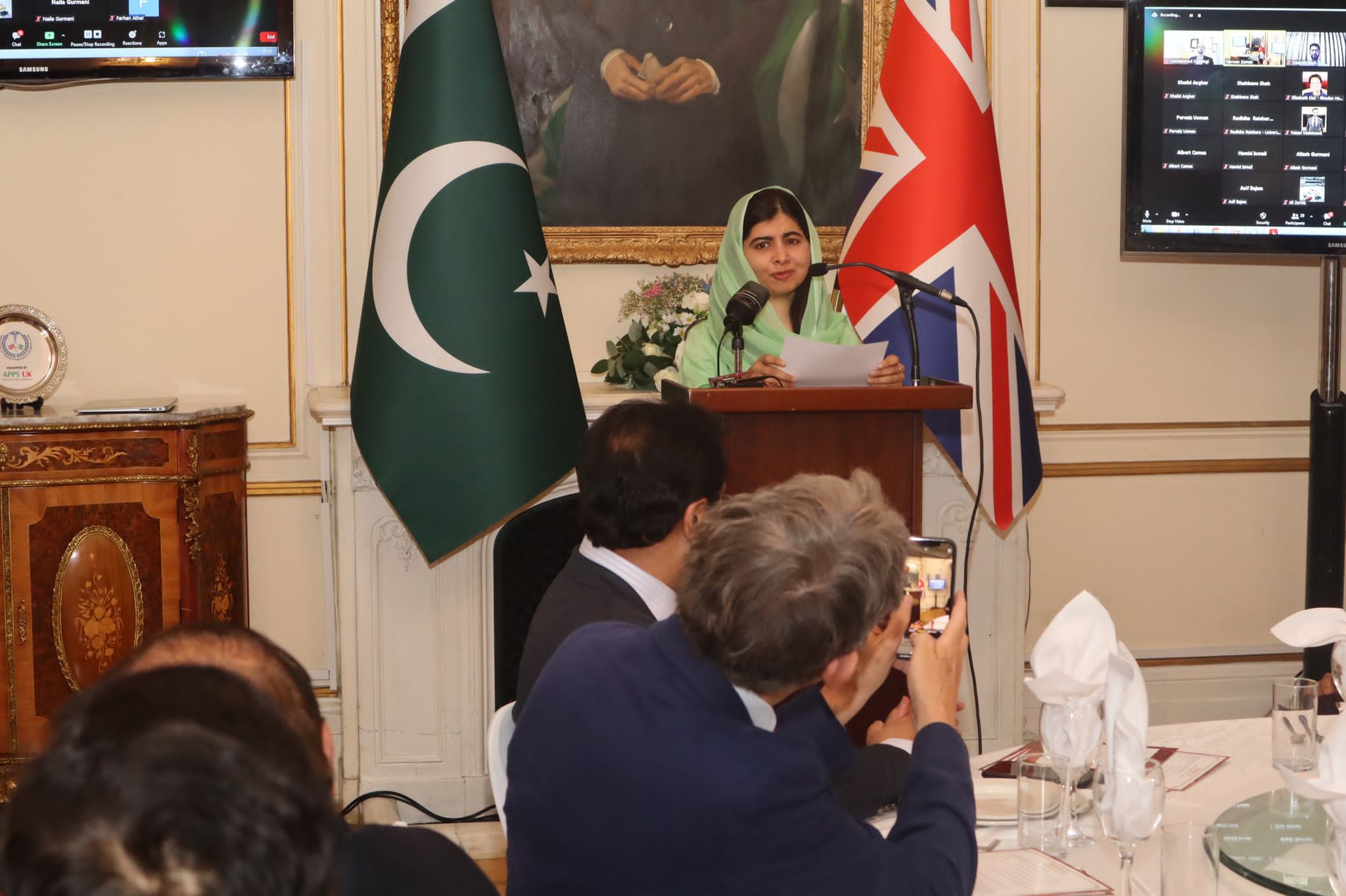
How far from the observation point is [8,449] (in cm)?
377

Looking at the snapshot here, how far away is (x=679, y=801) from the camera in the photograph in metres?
1.41

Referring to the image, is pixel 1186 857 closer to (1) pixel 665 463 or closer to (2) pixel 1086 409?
(1) pixel 665 463

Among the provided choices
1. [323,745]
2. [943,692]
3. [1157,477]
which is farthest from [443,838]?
[1157,477]

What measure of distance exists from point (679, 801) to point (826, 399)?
4.44 feet

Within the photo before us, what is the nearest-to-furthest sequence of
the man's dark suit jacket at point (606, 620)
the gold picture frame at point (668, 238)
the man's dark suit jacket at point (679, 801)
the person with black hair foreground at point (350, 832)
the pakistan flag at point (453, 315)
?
1. the person with black hair foreground at point (350, 832)
2. the man's dark suit jacket at point (679, 801)
3. the man's dark suit jacket at point (606, 620)
4. the pakistan flag at point (453, 315)
5. the gold picture frame at point (668, 238)

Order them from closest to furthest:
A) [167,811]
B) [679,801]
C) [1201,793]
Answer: [167,811], [679,801], [1201,793]

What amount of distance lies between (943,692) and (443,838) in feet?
2.66

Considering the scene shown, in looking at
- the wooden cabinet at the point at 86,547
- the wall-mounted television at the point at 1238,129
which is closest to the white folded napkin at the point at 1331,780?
A: the wall-mounted television at the point at 1238,129

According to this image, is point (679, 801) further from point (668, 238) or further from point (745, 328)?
point (668, 238)

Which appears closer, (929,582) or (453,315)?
(929,582)

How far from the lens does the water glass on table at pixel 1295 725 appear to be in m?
2.00

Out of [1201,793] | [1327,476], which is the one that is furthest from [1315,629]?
[1327,476]

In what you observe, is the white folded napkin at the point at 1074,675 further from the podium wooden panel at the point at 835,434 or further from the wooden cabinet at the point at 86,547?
the wooden cabinet at the point at 86,547

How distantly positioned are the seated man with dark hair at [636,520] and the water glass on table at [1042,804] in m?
0.29
